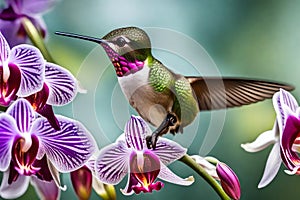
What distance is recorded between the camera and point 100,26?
1.81 feet

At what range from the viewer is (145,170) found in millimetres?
386

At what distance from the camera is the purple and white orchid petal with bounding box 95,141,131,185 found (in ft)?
1.21

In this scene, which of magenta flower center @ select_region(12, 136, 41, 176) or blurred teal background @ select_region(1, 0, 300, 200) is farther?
blurred teal background @ select_region(1, 0, 300, 200)

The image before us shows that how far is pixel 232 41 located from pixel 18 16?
0.37 meters

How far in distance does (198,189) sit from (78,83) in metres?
0.30

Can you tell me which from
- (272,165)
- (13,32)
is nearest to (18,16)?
(13,32)

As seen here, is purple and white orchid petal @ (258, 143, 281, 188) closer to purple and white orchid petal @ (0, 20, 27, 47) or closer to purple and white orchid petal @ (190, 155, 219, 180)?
purple and white orchid petal @ (190, 155, 219, 180)

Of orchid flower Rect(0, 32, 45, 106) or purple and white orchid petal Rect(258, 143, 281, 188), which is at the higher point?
orchid flower Rect(0, 32, 45, 106)

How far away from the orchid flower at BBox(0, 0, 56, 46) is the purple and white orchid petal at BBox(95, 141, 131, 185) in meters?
0.10

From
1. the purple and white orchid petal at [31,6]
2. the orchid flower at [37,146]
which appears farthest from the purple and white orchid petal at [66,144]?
the purple and white orchid petal at [31,6]

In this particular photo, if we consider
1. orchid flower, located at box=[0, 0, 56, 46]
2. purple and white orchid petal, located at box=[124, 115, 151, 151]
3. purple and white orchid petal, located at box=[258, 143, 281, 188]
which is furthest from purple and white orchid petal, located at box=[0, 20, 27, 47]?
purple and white orchid petal, located at box=[258, 143, 281, 188]

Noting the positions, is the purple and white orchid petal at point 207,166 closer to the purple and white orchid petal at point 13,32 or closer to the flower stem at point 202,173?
the flower stem at point 202,173

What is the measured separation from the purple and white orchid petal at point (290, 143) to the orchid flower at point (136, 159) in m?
0.08

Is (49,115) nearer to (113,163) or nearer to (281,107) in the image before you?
(113,163)
